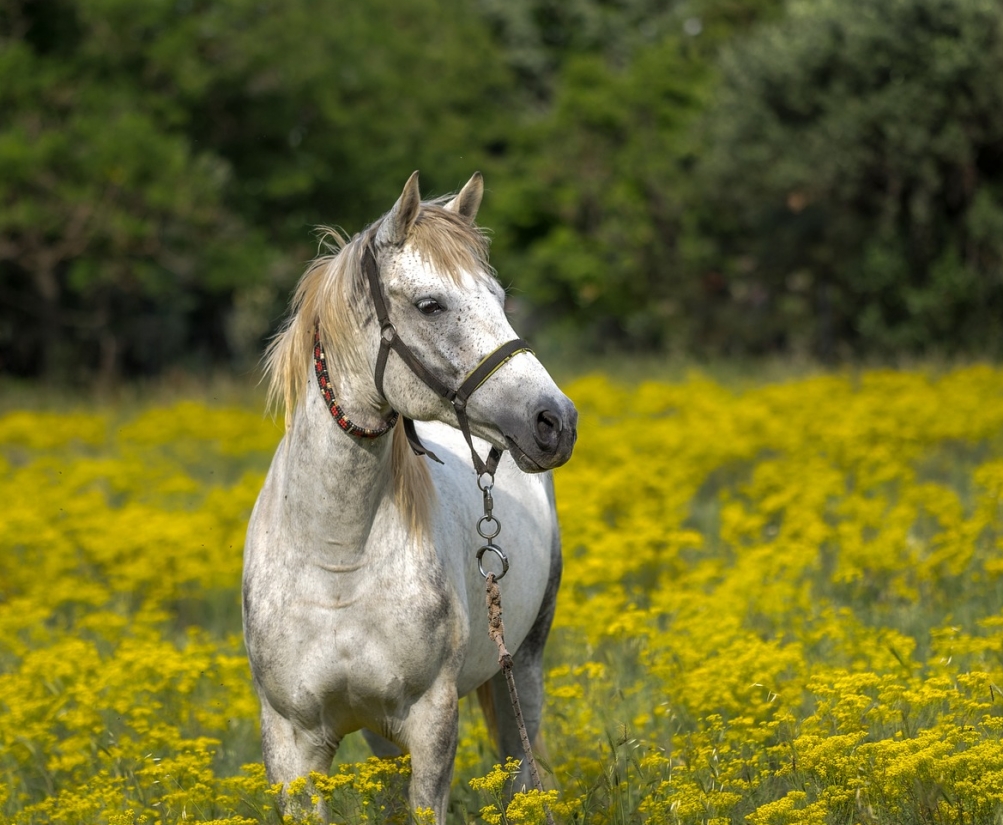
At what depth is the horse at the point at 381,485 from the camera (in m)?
3.23

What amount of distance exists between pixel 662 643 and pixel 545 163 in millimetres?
28084

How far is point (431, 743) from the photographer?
3.34m

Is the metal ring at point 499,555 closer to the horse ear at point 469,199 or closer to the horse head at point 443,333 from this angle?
the horse head at point 443,333

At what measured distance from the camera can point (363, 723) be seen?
3.46 m

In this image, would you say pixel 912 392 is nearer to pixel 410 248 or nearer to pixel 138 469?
pixel 138 469

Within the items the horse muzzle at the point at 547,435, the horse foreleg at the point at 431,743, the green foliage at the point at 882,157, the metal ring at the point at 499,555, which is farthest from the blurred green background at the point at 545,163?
the horse muzzle at the point at 547,435

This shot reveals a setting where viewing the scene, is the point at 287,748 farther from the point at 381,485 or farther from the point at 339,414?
the point at 339,414

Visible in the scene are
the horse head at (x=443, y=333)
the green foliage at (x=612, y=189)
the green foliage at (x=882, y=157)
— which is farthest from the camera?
the green foliage at (x=612, y=189)

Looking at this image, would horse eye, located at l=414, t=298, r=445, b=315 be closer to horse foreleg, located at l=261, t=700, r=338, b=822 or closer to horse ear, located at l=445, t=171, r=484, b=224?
horse ear, located at l=445, t=171, r=484, b=224

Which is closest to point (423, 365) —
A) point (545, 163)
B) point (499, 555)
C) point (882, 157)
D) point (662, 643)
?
point (499, 555)

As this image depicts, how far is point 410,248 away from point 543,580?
158cm

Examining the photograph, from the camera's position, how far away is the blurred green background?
21.0m

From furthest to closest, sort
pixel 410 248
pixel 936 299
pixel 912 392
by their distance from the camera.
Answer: pixel 936 299 < pixel 912 392 < pixel 410 248

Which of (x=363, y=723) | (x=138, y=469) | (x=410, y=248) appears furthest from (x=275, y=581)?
(x=138, y=469)
